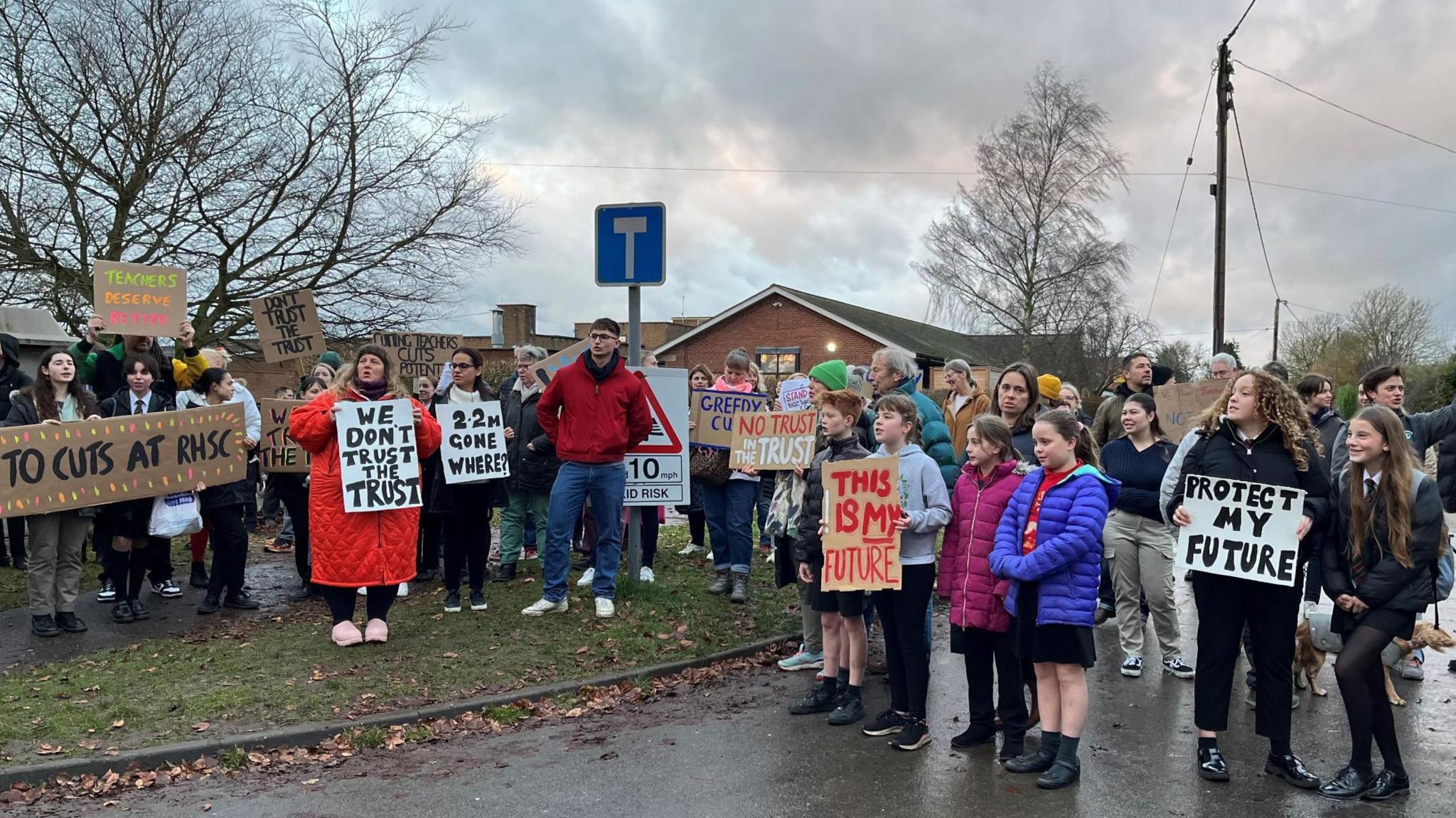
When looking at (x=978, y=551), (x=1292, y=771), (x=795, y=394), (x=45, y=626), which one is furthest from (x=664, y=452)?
(x=1292, y=771)

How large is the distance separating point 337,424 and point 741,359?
440cm

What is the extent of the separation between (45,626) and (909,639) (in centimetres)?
627

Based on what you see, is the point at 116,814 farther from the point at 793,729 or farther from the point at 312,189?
the point at 312,189

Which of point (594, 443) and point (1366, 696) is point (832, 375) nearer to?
point (594, 443)

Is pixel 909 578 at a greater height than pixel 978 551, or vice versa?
pixel 978 551

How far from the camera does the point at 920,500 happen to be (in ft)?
19.8

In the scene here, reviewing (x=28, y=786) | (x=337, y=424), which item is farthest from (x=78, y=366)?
(x=28, y=786)

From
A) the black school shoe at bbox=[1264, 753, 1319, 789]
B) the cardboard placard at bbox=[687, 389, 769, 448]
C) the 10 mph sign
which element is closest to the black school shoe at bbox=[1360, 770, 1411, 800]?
the black school shoe at bbox=[1264, 753, 1319, 789]

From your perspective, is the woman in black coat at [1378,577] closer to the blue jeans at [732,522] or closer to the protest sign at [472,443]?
the blue jeans at [732,522]

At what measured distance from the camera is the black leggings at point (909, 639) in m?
6.02

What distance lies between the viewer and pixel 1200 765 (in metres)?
5.51

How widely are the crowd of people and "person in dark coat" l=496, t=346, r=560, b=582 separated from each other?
24mm

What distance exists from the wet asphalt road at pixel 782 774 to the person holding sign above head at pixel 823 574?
0.18 metres

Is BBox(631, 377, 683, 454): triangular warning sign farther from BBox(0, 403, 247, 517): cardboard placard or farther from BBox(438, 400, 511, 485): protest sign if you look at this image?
BBox(0, 403, 247, 517): cardboard placard
